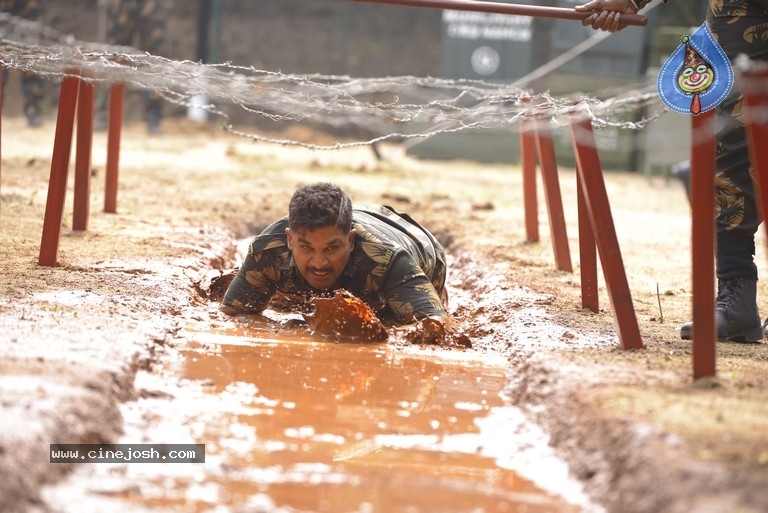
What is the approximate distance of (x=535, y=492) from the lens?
9.04 feet

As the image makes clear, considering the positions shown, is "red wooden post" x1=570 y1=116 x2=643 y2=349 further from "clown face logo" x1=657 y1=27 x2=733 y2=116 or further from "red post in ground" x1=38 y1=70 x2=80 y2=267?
"red post in ground" x1=38 y1=70 x2=80 y2=267

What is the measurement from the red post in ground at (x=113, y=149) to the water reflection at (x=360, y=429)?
10.6 feet

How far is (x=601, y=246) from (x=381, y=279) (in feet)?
3.81

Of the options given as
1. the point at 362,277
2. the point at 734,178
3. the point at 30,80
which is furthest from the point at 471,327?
the point at 30,80

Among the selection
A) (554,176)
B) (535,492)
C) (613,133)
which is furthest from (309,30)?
(535,492)

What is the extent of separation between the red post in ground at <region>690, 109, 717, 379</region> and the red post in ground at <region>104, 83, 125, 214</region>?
192 inches

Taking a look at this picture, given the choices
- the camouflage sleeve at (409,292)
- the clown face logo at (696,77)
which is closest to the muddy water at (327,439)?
the camouflage sleeve at (409,292)

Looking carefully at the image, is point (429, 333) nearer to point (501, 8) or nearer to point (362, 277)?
point (362, 277)

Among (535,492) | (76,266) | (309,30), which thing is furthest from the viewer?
(309,30)

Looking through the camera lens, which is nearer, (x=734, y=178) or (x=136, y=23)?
(x=734, y=178)

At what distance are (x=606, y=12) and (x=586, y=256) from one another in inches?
43.2

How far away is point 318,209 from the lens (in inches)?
178

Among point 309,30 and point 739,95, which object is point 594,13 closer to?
point 739,95

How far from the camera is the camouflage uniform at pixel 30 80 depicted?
13.5m
